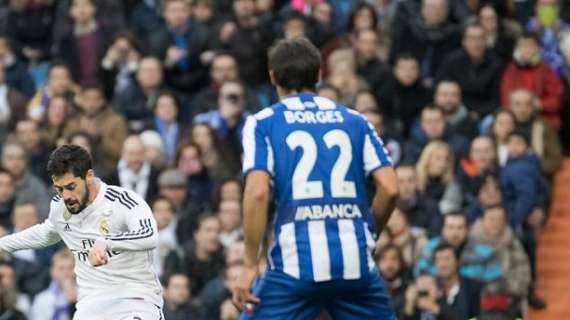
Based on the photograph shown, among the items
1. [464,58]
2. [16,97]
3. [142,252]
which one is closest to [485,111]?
[464,58]

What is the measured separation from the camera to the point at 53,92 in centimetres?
1811

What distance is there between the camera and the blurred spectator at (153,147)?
1694cm

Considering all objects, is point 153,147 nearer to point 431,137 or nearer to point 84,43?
point 84,43

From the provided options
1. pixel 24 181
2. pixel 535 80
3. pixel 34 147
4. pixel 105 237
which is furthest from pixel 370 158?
pixel 34 147

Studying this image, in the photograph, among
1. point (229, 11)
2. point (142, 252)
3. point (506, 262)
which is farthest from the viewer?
point (229, 11)

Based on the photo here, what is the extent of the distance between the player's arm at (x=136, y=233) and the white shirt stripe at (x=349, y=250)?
1397 millimetres

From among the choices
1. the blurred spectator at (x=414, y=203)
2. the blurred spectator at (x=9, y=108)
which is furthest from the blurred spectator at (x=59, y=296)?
the blurred spectator at (x=414, y=203)

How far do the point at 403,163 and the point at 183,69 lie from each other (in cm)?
295

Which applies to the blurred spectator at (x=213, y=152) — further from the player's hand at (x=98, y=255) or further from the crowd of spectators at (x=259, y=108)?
the player's hand at (x=98, y=255)

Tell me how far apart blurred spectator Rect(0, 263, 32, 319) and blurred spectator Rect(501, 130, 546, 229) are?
4474 mm

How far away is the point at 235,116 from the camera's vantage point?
56.6 feet

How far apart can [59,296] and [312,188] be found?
7.09m

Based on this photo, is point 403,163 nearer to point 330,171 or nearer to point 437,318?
point 437,318

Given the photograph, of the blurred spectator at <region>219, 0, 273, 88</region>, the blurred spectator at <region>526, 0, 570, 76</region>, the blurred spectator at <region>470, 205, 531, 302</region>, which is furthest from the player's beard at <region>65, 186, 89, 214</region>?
the blurred spectator at <region>526, 0, 570, 76</region>
